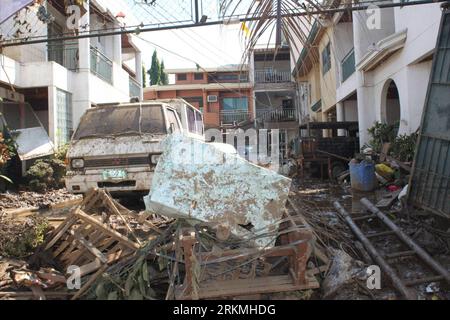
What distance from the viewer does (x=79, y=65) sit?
515 inches

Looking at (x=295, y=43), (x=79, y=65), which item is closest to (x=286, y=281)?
(x=295, y=43)

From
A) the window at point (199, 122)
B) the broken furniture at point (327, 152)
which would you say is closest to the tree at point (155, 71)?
the broken furniture at point (327, 152)

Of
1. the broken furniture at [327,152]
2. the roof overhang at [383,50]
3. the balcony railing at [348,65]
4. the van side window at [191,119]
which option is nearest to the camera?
the van side window at [191,119]

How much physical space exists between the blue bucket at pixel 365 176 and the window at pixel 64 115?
8749 millimetres

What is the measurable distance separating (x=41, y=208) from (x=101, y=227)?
5.19m

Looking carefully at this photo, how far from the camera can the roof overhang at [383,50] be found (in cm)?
903

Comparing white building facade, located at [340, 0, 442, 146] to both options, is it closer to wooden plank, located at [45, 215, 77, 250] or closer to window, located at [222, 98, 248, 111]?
wooden plank, located at [45, 215, 77, 250]

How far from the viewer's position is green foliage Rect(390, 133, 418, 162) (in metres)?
8.07

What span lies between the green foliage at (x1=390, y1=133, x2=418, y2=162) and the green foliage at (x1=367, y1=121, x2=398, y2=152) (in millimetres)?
1182

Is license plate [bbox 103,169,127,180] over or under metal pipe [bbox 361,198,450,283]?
over

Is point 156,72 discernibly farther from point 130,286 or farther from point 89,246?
point 130,286

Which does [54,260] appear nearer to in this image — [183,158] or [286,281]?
[183,158]

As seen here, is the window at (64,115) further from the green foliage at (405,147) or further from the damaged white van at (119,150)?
the green foliage at (405,147)

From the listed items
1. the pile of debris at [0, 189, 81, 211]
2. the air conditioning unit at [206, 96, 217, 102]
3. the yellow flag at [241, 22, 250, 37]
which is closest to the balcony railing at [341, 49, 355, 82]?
the pile of debris at [0, 189, 81, 211]
